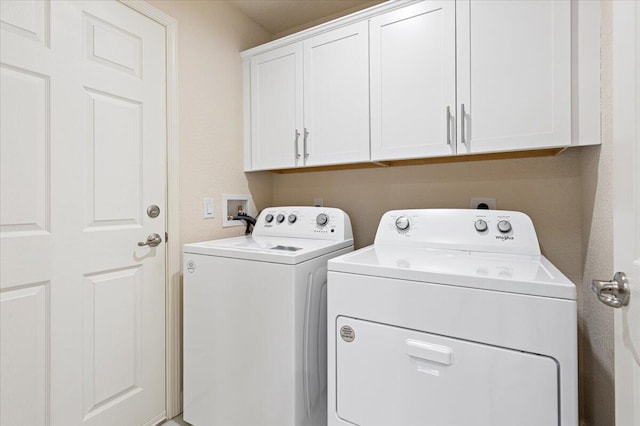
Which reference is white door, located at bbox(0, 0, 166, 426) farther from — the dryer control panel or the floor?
the dryer control panel

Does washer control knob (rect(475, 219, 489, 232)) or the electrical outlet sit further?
the electrical outlet

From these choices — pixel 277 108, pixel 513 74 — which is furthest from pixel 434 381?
pixel 277 108

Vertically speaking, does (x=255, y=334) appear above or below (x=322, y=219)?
below

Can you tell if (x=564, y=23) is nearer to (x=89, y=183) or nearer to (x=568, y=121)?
(x=568, y=121)

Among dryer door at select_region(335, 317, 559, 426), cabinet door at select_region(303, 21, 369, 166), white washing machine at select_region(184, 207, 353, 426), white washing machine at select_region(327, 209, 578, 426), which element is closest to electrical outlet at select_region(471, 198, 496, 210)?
white washing machine at select_region(327, 209, 578, 426)

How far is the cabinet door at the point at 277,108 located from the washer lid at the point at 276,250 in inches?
21.5

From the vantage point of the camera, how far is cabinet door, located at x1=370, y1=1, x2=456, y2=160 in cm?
147

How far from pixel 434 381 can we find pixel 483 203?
106cm

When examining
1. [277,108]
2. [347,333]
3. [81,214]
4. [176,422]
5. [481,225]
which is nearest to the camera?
[347,333]

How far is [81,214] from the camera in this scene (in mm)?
1334

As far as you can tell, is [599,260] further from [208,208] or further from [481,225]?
[208,208]

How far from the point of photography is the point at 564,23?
4.05ft

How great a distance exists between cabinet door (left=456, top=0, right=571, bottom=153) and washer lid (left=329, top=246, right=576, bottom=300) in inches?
20.2

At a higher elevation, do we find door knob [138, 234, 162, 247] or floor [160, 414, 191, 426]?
door knob [138, 234, 162, 247]
